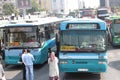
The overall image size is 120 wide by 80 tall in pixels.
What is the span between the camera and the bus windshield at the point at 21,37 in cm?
2117

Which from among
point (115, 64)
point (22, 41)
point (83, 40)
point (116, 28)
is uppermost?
point (83, 40)

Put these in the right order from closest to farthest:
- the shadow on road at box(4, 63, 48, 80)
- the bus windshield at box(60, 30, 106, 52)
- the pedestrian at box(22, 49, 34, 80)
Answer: the pedestrian at box(22, 49, 34, 80) < the bus windshield at box(60, 30, 106, 52) < the shadow on road at box(4, 63, 48, 80)

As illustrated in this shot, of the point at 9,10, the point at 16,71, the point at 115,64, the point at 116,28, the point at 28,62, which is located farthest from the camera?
the point at 9,10

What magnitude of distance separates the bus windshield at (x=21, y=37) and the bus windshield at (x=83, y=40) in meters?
4.17

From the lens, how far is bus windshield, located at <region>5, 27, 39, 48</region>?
21.2 m

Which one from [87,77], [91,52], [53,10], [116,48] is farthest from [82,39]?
[53,10]

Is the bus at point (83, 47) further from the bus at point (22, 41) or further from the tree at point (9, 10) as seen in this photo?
the tree at point (9, 10)

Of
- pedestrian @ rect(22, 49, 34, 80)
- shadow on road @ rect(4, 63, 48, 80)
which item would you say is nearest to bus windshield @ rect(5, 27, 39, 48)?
shadow on road @ rect(4, 63, 48, 80)

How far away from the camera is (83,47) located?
1708cm

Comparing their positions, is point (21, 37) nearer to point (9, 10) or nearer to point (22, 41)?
point (22, 41)

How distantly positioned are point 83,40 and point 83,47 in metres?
0.32

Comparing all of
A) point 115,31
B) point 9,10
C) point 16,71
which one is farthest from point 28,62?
point 9,10

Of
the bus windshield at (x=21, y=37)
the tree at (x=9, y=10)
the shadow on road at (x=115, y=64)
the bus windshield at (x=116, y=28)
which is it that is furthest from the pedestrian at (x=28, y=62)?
the tree at (x=9, y=10)

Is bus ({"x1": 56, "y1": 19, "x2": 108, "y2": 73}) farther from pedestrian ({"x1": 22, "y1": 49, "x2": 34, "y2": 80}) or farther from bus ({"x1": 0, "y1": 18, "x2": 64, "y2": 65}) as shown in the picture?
bus ({"x1": 0, "y1": 18, "x2": 64, "y2": 65})
